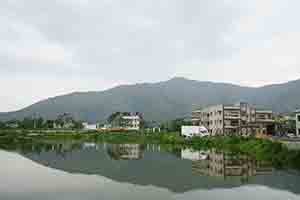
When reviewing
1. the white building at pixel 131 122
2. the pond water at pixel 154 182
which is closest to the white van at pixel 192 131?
the pond water at pixel 154 182

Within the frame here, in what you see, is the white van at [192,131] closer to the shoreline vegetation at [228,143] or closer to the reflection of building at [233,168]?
the shoreline vegetation at [228,143]

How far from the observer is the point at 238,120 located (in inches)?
2170

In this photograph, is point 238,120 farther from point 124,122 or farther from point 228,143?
point 124,122

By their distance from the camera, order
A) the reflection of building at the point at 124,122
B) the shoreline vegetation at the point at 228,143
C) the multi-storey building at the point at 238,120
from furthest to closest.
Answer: the reflection of building at the point at 124,122
the multi-storey building at the point at 238,120
the shoreline vegetation at the point at 228,143

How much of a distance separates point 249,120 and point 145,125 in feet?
140

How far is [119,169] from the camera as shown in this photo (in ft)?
72.8

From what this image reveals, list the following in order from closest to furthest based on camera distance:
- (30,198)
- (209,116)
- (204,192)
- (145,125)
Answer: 1. (30,198)
2. (204,192)
3. (209,116)
4. (145,125)

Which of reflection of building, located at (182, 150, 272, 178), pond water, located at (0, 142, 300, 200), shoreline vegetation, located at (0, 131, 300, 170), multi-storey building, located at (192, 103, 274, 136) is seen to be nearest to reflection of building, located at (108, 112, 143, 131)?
shoreline vegetation, located at (0, 131, 300, 170)

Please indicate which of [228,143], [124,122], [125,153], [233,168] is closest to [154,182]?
[233,168]

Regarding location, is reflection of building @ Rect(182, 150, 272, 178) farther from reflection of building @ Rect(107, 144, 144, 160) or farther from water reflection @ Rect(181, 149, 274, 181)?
reflection of building @ Rect(107, 144, 144, 160)

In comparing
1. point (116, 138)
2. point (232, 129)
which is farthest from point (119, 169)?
point (116, 138)

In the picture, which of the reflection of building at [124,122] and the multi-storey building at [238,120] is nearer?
the multi-storey building at [238,120]

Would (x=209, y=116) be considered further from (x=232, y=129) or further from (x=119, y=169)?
(x=119, y=169)

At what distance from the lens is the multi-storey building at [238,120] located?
51.4 m
